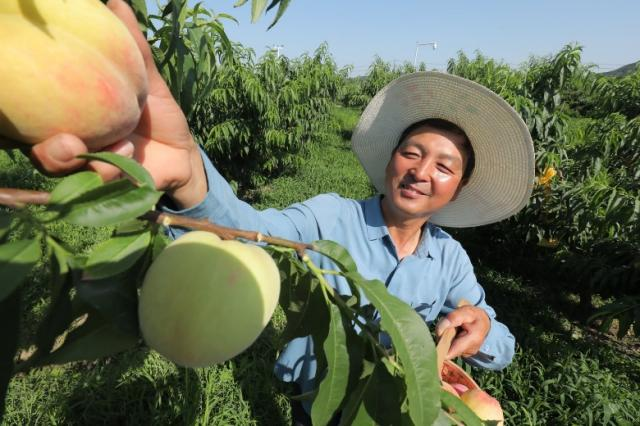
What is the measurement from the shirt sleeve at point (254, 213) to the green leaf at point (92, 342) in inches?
7.9

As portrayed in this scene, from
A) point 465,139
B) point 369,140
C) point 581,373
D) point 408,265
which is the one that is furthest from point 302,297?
point 581,373

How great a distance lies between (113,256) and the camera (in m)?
0.40

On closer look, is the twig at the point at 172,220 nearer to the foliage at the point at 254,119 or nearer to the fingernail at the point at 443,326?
the fingernail at the point at 443,326

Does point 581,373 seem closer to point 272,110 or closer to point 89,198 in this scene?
point 89,198

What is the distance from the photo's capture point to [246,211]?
98 cm

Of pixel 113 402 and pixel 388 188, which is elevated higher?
pixel 388 188

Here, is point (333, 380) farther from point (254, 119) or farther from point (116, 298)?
point (254, 119)

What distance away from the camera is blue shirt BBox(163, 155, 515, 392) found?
132 centimetres

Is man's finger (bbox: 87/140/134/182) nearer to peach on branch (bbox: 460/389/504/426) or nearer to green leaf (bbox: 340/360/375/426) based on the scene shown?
green leaf (bbox: 340/360/375/426)

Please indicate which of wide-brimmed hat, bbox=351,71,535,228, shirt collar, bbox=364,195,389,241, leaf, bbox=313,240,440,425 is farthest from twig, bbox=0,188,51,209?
wide-brimmed hat, bbox=351,71,535,228

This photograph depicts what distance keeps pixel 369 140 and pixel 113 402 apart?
1.60 meters

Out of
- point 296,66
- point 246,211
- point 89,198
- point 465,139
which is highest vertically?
point 89,198

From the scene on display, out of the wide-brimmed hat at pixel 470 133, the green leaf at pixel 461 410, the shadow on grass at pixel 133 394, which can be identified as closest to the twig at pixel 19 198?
the green leaf at pixel 461 410

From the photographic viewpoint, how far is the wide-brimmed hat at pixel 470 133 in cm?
135
